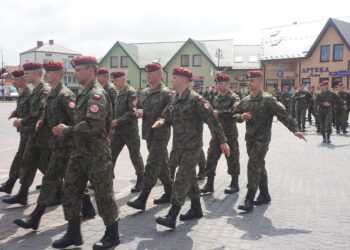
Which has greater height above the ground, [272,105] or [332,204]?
[272,105]

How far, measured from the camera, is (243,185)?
754cm

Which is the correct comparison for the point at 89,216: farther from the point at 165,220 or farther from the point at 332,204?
the point at 332,204

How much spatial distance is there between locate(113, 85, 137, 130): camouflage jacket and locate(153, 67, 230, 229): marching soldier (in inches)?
57.5

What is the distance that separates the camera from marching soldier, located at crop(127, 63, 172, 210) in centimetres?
574

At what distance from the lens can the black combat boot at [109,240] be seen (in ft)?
14.2

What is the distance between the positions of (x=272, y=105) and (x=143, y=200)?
233cm

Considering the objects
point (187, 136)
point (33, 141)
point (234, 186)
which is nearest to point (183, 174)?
point (187, 136)

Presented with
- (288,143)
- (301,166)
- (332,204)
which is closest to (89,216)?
(332,204)

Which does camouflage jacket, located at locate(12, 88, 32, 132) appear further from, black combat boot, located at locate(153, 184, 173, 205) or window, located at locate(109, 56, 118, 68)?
window, located at locate(109, 56, 118, 68)

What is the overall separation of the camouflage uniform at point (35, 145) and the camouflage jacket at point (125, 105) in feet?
4.38

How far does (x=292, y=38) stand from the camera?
4444 centimetres

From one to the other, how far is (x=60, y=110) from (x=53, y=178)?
851mm

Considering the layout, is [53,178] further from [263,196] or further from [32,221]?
[263,196]

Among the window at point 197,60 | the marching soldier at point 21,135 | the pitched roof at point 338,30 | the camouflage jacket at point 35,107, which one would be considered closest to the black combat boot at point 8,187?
the marching soldier at point 21,135
